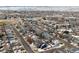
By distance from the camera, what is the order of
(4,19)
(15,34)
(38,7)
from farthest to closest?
(38,7)
(4,19)
(15,34)

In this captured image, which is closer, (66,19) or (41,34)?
(41,34)

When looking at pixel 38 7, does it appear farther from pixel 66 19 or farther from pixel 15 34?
pixel 15 34

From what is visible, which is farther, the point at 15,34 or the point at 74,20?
the point at 74,20

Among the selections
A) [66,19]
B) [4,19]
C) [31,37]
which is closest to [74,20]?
[66,19]
